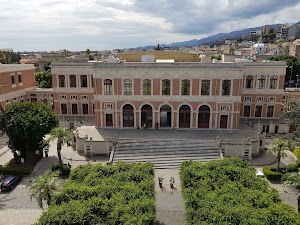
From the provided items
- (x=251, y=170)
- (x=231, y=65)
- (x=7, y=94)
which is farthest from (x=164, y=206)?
(x=7, y=94)

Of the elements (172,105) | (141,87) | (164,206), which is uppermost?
(141,87)

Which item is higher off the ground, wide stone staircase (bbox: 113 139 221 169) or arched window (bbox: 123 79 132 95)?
arched window (bbox: 123 79 132 95)

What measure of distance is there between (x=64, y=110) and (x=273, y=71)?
3812 centimetres

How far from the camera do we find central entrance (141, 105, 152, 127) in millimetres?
40031

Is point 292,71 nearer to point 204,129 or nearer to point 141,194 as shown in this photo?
point 204,129

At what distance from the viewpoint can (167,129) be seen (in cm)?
4019

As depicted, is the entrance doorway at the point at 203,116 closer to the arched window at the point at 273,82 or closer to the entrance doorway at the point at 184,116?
the entrance doorway at the point at 184,116

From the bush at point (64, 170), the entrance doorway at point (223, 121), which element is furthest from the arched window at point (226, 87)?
the bush at point (64, 170)

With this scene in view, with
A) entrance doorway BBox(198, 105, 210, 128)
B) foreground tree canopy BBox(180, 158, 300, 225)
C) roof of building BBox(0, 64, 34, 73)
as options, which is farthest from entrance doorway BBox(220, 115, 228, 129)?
roof of building BBox(0, 64, 34, 73)

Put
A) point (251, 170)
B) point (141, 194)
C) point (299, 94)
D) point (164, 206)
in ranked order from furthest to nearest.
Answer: point (299, 94) → point (164, 206) → point (251, 170) → point (141, 194)

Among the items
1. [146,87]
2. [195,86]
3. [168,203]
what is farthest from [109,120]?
[168,203]

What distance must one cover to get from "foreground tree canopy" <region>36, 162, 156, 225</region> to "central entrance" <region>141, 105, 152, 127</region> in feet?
60.8

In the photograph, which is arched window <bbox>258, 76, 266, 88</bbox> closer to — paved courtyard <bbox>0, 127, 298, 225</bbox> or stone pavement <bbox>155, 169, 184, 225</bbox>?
paved courtyard <bbox>0, 127, 298, 225</bbox>

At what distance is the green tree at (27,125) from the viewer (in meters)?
31.2
